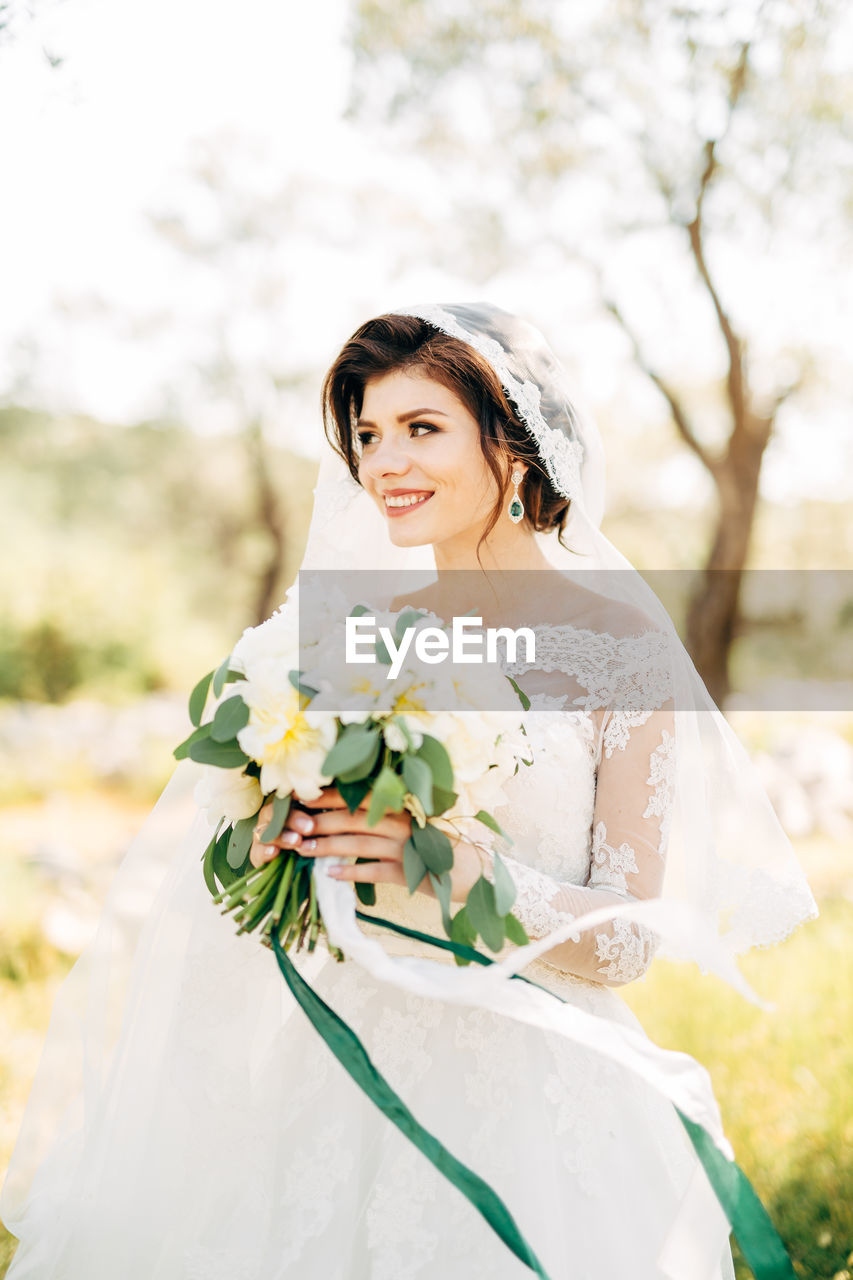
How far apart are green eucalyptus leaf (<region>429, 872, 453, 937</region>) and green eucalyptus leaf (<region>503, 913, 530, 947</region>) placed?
11 cm

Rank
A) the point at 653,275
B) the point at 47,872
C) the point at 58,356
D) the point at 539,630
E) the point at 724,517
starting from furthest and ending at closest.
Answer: the point at 58,356 → the point at 724,517 → the point at 653,275 → the point at 47,872 → the point at 539,630

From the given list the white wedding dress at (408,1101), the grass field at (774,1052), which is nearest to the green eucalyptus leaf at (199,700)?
the white wedding dress at (408,1101)

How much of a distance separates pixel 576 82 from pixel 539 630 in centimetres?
748

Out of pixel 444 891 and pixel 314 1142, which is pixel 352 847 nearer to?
pixel 444 891

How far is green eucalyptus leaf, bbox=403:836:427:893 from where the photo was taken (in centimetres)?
162

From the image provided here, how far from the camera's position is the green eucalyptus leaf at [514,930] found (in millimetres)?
1690

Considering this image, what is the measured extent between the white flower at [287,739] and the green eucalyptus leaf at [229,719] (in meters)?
0.02

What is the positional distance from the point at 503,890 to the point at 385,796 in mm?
342

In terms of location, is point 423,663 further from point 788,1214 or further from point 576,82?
point 576,82

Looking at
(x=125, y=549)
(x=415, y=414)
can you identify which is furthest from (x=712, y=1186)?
(x=125, y=549)

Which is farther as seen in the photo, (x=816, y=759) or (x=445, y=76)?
(x=816, y=759)

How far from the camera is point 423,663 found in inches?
64.2

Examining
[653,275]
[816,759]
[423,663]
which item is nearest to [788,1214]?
[423,663]

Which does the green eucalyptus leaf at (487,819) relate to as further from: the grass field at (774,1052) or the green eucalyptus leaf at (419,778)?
the grass field at (774,1052)
